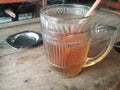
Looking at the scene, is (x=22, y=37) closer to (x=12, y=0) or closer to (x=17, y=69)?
(x=17, y=69)

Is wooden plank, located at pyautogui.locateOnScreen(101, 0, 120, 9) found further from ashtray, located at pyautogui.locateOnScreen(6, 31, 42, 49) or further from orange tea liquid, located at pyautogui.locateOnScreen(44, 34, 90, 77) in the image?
orange tea liquid, located at pyautogui.locateOnScreen(44, 34, 90, 77)

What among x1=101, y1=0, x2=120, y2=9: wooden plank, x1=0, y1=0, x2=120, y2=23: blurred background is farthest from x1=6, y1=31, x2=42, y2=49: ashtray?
x1=101, y1=0, x2=120, y2=9: wooden plank

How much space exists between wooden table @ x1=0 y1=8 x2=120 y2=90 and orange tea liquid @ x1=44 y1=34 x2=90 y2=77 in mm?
23

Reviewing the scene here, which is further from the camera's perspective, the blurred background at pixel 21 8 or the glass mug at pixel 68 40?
the blurred background at pixel 21 8

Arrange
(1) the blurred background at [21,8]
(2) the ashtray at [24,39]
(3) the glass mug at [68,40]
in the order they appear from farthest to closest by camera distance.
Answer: (1) the blurred background at [21,8]
(2) the ashtray at [24,39]
(3) the glass mug at [68,40]

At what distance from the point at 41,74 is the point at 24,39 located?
168 millimetres

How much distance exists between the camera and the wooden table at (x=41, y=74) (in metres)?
0.36

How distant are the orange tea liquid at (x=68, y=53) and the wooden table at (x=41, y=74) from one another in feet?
0.08

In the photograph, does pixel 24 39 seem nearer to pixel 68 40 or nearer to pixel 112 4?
pixel 68 40

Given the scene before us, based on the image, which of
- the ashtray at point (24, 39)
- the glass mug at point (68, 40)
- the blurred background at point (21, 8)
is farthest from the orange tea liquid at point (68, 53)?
the blurred background at point (21, 8)

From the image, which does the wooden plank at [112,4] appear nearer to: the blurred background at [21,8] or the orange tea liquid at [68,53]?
the blurred background at [21,8]

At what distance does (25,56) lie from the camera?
17.8 inches

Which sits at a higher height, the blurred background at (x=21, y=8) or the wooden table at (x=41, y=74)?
the wooden table at (x=41, y=74)

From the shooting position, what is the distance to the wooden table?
356mm
